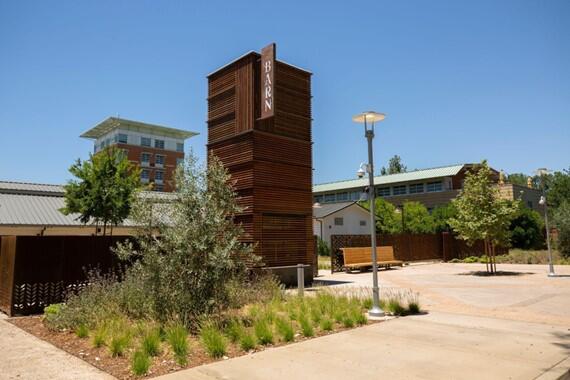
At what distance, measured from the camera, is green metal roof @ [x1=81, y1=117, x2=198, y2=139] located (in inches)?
3127

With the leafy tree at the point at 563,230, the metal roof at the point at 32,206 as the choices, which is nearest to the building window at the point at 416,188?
the leafy tree at the point at 563,230

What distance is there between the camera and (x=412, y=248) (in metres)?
30.5

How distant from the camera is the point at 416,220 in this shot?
39344 mm

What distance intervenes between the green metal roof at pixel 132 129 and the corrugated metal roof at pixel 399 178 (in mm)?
36806

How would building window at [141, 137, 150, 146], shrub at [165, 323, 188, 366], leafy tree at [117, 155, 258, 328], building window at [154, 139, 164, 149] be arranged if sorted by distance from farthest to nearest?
building window at [154, 139, 164, 149]
building window at [141, 137, 150, 146]
leafy tree at [117, 155, 258, 328]
shrub at [165, 323, 188, 366]

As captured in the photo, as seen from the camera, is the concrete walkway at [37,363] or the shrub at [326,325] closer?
the concrete walkway at [37,363]

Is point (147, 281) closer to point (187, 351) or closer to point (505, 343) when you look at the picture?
point (187, 351)

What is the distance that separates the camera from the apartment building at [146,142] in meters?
79.6

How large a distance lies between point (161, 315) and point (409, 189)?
45.6 m

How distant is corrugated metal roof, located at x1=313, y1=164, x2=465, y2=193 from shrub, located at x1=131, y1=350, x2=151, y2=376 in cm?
4399

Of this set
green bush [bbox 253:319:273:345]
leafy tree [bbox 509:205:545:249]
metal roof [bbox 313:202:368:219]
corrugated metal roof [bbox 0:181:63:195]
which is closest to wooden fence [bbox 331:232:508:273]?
leafy tree [bbox 509:205:545:249]

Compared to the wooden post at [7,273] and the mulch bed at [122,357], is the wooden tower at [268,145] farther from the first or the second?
the mulch bed at [122,357]

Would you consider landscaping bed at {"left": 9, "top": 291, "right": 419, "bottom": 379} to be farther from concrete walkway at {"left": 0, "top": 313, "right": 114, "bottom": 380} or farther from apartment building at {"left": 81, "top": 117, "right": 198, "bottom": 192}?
apartment building at {"left": 81, "top": 117, "right": 198, "bottom": 192}

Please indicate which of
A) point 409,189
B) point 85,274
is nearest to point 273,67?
point 85,274
